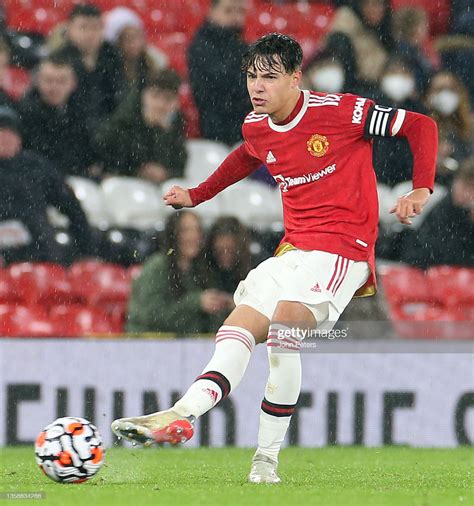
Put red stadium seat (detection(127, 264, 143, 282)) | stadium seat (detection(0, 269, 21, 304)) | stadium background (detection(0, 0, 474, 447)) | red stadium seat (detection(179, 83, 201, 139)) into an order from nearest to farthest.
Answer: stadium background (detection(0, 0, 474, 447))
stadium seat (detection(0, 269, 21, 304))
red stadium seat (detection(127, 264, 143, 282))
red stadium seat (detection(179, 83, 201, 139))

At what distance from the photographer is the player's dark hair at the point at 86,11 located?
9867mm

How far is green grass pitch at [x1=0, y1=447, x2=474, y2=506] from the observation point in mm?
4801

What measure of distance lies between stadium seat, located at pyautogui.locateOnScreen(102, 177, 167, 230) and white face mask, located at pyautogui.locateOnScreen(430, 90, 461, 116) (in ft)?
8.13

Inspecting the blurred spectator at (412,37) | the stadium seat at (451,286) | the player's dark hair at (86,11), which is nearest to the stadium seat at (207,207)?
the player's dark hair at (86,11)

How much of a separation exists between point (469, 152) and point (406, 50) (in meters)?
1.16

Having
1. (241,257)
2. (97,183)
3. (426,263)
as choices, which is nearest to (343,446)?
(241,257)

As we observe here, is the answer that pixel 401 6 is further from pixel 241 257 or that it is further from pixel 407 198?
pixel 407 198

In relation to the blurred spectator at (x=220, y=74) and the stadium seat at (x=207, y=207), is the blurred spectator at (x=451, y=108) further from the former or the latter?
the stadium seat at (x=207, y=207)

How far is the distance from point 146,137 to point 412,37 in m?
2.77

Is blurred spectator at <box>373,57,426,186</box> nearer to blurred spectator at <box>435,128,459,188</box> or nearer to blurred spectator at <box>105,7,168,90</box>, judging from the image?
blurred spectator at <box>435,128,459,188</box>

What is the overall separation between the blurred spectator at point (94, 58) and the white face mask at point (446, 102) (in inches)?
101

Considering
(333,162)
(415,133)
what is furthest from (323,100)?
(415,133)

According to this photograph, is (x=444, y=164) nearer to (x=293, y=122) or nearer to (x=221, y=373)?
(x=293, y=122)

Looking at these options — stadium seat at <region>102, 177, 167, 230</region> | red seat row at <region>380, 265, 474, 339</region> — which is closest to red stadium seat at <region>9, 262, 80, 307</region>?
stadium seat at <region>102, 177, 167, 230</region>
